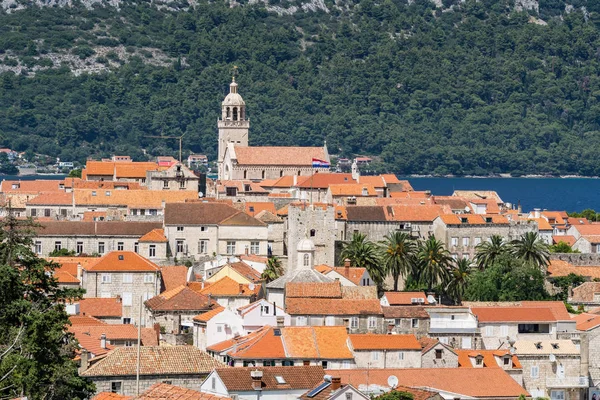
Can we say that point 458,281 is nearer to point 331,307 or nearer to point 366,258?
point 366,258

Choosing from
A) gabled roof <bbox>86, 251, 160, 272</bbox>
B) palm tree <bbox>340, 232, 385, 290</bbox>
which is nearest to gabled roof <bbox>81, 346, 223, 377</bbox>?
gabled roof <bbox>86, 251, 160, 272</bbox>

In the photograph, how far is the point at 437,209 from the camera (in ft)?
381

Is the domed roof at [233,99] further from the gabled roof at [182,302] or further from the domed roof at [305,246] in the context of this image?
the gabled roof at [182,302]

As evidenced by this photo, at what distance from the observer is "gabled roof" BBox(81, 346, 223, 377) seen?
214ft

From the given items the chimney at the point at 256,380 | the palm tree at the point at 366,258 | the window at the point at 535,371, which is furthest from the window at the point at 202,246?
the chimney at the point at 256,380

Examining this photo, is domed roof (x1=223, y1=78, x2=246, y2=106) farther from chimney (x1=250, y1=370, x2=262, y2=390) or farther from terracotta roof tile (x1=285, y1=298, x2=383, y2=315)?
chimney (x1=250, y1=370, x2=262, y2=390)

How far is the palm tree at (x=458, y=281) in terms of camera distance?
101062 mm

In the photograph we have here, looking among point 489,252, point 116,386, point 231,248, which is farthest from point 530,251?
point 116,386

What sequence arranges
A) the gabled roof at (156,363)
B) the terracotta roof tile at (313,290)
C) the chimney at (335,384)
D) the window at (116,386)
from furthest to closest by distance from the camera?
the terracotta roof tile at (313,290), the gabled roof at (156,363), the window at (116,386), the chimney at (335,384)

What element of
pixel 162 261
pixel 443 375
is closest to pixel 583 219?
pixel 162 261

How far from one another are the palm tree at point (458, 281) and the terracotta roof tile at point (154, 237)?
18773 mm

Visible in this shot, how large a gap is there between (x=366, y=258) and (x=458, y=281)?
18.0ft

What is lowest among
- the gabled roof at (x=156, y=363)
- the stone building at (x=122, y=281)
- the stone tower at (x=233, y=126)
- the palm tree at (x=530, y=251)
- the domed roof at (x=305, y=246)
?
the gabled roof at (x=156, y=363)

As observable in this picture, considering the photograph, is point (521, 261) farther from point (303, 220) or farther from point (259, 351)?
point (259, 351)
